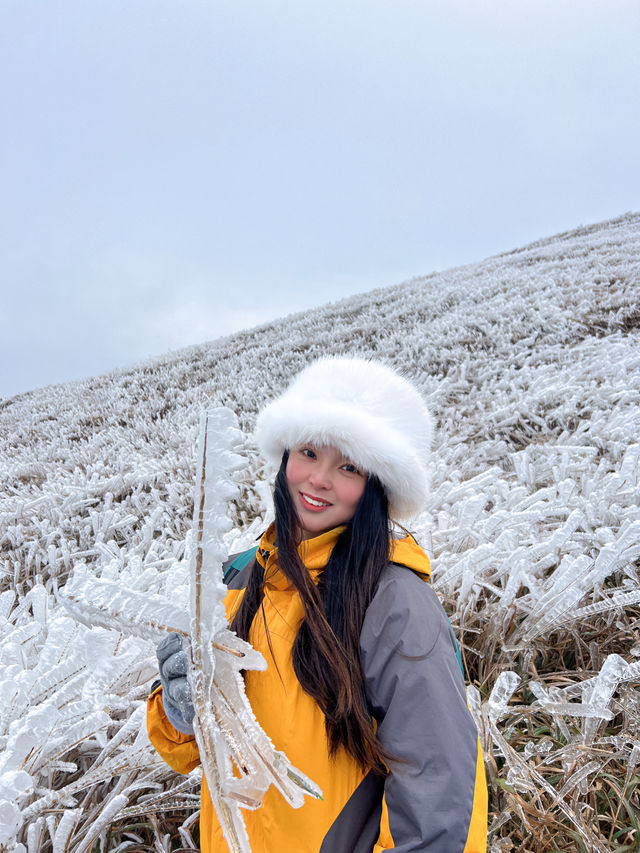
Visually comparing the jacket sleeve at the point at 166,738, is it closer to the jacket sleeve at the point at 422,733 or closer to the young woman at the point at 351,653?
the young woman at the point at 351,653

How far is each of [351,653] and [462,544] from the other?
1.88 m

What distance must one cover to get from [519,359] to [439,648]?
229 inches

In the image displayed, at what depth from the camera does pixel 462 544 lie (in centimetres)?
294

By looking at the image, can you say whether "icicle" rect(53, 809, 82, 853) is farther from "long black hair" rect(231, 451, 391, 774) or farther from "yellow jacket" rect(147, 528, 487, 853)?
"long black hair" rect(231, 451, 391, 774)

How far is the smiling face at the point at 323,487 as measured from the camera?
151cm

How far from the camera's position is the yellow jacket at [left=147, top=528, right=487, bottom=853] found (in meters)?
1.06

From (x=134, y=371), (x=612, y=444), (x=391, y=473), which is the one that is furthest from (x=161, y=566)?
(x=134, y=371)

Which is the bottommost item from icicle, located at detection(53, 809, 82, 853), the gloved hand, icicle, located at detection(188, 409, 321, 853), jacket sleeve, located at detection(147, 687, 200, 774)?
icicle, located at detection(53, 809, 82, 853)

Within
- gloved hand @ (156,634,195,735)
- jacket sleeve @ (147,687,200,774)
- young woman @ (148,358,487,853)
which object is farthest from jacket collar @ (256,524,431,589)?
jacket sleeve @ (147,687,200,774)

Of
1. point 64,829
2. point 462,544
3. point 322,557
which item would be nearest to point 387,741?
point 322,557

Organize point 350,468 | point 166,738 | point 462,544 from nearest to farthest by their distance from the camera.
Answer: point 166,738 → point 350,468 → point 462,544

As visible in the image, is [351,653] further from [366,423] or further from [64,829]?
[64,829]

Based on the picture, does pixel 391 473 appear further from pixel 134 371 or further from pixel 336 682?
pixel 134 371

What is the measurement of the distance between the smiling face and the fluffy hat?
0.18 feet
